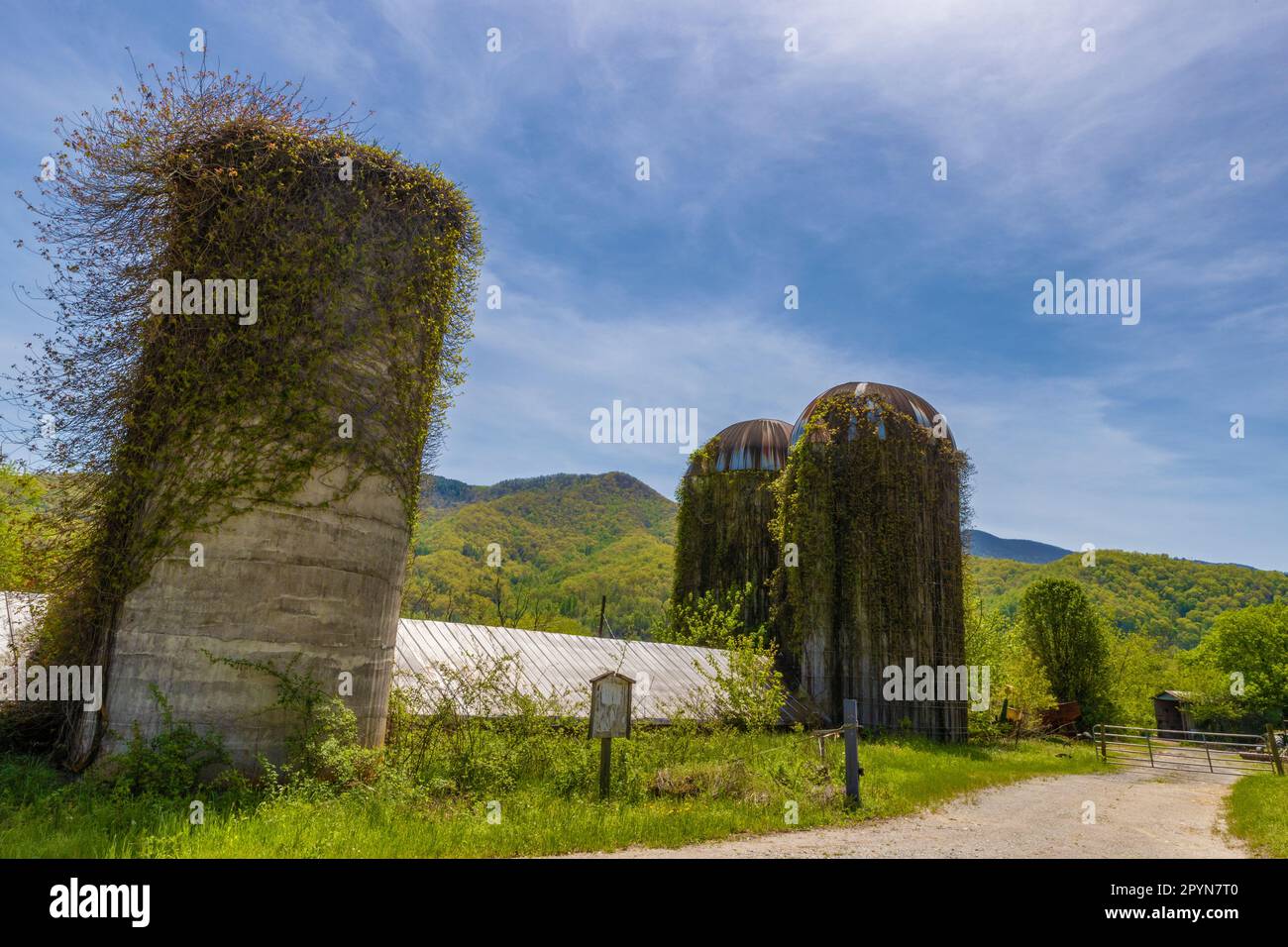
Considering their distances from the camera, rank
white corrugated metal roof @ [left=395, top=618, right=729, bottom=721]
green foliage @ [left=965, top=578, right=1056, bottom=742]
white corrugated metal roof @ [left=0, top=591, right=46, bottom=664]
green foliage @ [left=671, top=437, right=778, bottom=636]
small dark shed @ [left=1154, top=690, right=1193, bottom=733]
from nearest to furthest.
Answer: white corrugated metal roof @ [left=0, top=591, right=46, bottom=664] < white corrugated metal roof @ [left=395, top=618, right=729, bottom=721] < green foliage @ [left=965, top=578, right=1056, bottom=742] < green foliage @ [left=671, top=437, right=778, bottom=636] < small dark shed @ [left=1154, top=690, right=1193, bottom=733]

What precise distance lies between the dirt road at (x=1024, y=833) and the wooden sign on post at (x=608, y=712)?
2447 mm

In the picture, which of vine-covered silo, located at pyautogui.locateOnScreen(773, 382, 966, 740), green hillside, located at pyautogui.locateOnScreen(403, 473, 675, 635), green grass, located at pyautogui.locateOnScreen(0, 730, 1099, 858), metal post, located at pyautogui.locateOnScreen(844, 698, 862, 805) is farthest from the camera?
green hillside, located at pyautogui.locateOnScreen(403, 473, 675, 635)

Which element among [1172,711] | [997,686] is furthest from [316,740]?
[1172,711]

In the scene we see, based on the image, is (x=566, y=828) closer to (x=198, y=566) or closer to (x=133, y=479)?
(x=198, y=566)

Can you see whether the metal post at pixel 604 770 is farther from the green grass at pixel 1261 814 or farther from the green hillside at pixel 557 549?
the green hillside at pixel 557 549

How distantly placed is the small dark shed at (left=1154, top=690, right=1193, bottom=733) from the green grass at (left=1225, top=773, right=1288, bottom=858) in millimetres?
43222

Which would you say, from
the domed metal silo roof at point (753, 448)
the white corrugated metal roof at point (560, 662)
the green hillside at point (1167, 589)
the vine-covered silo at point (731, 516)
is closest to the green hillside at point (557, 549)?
the vine-covered silo at point (731, 516)

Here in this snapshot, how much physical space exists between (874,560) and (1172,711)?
50.4m

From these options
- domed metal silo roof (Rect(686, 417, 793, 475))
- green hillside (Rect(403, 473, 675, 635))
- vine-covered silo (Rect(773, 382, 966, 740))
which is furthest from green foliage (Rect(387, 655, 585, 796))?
green hillside (Rect(403, 473, 675, 635))

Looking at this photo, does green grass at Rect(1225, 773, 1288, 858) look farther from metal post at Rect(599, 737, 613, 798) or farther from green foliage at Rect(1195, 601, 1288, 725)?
green foliage at Rect(1195, 601, 1288, 725)

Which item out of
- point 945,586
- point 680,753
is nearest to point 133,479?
point 680,753

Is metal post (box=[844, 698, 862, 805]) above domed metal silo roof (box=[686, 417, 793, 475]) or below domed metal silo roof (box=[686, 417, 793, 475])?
below

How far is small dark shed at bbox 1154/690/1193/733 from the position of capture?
55.0m
